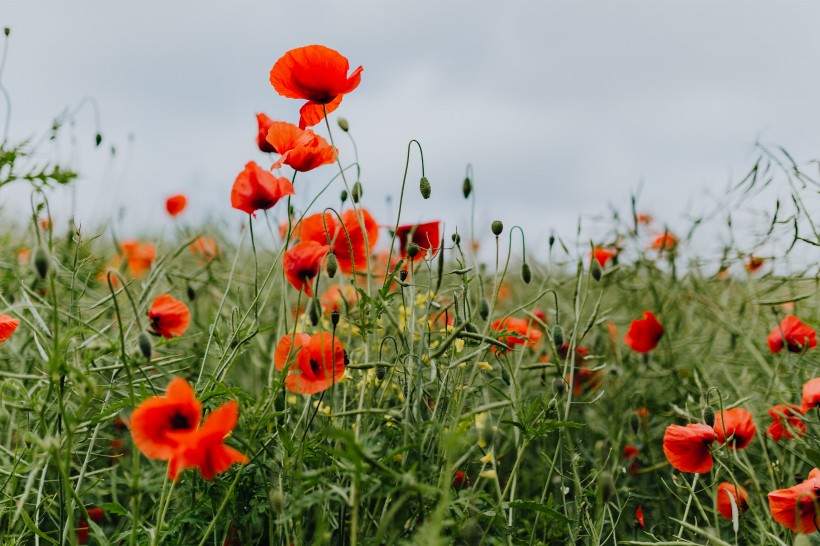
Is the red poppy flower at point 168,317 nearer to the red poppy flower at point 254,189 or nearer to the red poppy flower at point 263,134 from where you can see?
the red poppy flower at point 254,189

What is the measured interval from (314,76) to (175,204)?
146 centimetres

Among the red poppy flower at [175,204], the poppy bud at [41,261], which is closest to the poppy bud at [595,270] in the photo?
the poppy bud at [41,261]

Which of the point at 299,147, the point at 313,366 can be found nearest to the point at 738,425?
the point at 313,366

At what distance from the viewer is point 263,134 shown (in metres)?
1.46

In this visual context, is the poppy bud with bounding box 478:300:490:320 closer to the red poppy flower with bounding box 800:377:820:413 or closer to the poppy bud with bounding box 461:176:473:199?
the poppy bud with bounding box 461:176:473:199

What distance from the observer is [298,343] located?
120 cm

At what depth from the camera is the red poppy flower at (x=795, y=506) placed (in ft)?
3.70

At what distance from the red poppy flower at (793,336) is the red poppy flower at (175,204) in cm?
197

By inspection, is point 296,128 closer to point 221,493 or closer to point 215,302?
point 221,493

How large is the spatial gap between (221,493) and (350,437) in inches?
19.5

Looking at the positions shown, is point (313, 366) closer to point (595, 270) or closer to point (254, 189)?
point (254, 189)

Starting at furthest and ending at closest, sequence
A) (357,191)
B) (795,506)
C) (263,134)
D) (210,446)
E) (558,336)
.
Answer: (263,134), (357,191), (558,336), (795,506), (210,446)

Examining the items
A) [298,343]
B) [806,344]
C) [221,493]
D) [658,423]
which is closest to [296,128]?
[298,343]

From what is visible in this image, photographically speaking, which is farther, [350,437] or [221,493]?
[221,493]
